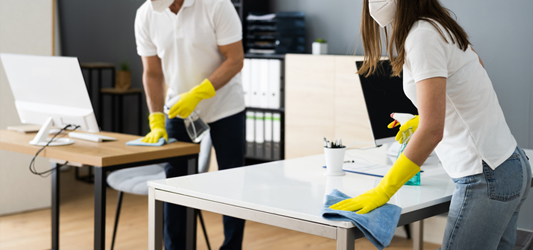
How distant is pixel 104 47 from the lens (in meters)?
4.95

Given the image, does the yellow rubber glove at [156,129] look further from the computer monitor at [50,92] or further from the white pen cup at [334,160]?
the white pen cup at [334,160]

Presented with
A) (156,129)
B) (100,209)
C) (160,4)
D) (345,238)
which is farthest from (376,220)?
(160,4)

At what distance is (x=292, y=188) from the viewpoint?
5.02 feet

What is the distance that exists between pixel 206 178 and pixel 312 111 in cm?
175

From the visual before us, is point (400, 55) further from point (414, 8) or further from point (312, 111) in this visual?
point (312, 111)

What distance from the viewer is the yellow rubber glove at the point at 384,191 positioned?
1274 millimetres

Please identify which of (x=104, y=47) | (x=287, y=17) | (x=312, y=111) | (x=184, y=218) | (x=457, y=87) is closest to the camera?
(x=457, y=87)

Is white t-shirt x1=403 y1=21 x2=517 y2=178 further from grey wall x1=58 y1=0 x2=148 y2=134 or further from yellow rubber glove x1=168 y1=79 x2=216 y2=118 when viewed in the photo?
grey wall x1=58 y1=0 x2=148 y2=134

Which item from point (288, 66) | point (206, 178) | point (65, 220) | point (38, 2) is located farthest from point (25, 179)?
point (206, 178)

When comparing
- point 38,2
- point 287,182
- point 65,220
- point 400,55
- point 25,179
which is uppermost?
point 38,2

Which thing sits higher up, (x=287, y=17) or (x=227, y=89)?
(x=287, y=17)

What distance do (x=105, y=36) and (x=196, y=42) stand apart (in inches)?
110

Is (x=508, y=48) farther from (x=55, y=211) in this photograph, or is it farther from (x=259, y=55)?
(x=55, y=211)

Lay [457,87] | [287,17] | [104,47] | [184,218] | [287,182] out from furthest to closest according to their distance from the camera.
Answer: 1. [104,47]
2. [287,17]
3. [184,218]
4. [287,182]
5. [457,87]
